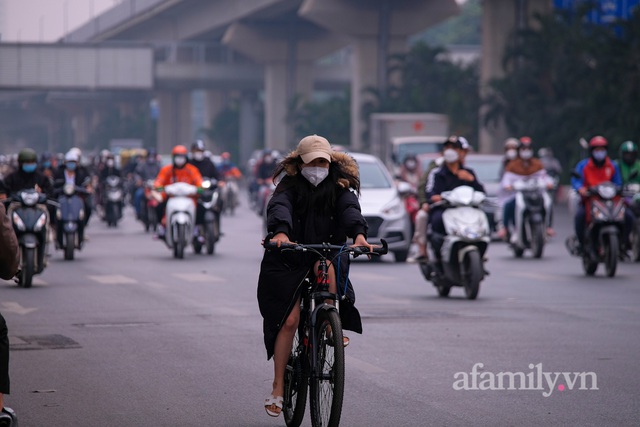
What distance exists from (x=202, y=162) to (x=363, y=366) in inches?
599

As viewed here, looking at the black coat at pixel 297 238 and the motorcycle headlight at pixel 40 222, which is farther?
the motorcycle headlight at pixel 40 222

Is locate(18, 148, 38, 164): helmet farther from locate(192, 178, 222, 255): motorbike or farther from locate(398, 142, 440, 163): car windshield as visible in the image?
locate(398, 142, 440, 163): car windshield

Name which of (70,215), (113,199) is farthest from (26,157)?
Result: (113,199)

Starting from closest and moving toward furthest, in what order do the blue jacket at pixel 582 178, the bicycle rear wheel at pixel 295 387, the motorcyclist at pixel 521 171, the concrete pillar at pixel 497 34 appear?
1. the bicycle rear wheel at pixel 295 387
2. the blue jacket at pixel 582 178
3. the motorcyclist at pixel 521 171
4. the concrete pillar at pixel 497 34

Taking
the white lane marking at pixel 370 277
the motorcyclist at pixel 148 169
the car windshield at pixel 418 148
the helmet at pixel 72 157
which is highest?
the car windshield at pixel 418 148

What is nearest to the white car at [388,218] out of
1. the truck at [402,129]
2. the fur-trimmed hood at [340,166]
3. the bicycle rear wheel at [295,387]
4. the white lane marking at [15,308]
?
the white lane marking at [15,308]

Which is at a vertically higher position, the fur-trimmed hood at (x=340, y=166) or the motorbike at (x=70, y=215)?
the fur-trimmed hood at (x=340, y=166)

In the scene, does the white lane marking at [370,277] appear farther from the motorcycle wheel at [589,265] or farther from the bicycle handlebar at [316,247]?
the bicycle handlebar at [316,247]

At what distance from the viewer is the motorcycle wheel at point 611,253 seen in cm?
1888

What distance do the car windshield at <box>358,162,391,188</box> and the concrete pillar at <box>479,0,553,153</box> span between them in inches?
1170

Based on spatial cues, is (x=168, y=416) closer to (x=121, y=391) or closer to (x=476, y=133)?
(x=121, y=391)

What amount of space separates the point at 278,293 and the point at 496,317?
21.1ft

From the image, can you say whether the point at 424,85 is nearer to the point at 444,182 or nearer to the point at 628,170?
the point at 628,170

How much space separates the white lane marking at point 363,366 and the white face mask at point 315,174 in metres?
2.63
